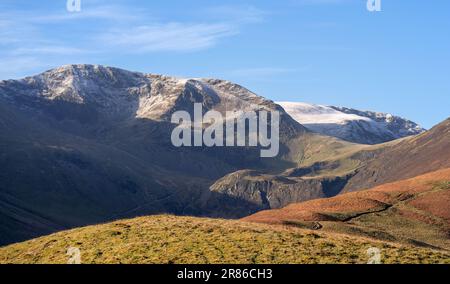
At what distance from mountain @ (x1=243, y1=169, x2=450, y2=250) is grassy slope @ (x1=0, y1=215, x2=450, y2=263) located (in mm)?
23611

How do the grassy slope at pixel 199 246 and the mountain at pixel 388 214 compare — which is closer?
the grassy slope at pixel 199 246

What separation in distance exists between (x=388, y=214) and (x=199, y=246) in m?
54.2

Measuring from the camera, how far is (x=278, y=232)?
58281mm

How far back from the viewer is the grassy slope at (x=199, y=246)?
49.0m

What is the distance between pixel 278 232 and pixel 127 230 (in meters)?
12.2

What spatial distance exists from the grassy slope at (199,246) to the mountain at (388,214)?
23611mm

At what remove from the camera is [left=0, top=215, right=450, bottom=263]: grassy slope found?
49.0 m

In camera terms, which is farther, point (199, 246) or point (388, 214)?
point (388, 214)

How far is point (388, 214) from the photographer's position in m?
100

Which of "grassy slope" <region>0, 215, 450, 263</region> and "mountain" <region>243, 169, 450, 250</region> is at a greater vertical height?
"grassy slope" <region>0, 215, 450, 263</region>

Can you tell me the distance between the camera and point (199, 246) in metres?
52.0

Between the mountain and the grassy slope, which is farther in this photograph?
the mountain

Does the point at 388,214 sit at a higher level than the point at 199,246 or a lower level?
lower
